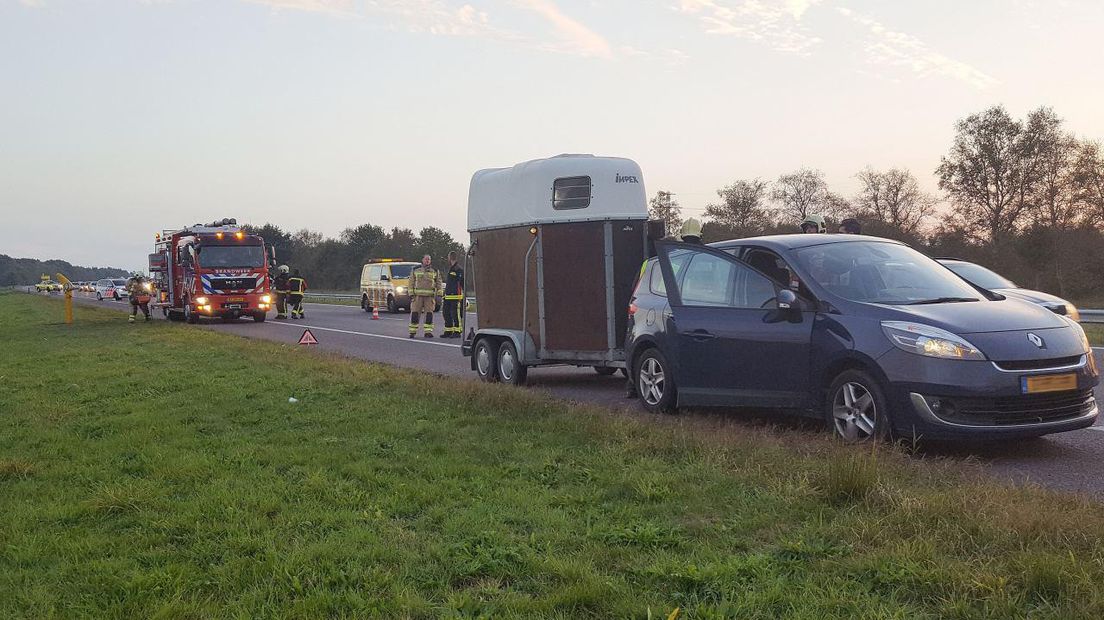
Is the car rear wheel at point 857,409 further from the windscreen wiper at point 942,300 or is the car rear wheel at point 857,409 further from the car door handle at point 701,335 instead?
the car door handle at point 701,335

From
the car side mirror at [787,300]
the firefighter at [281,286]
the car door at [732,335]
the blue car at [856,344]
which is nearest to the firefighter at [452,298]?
the blue car at [856,344]

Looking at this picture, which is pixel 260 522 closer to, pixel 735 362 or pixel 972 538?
pixel 972 538

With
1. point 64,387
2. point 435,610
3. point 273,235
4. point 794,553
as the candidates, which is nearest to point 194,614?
point 435,610

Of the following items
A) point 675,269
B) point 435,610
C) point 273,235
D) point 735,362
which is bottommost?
point 435,610

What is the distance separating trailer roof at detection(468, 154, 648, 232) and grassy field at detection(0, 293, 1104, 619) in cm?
317

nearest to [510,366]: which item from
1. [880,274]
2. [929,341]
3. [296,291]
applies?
[880,274]

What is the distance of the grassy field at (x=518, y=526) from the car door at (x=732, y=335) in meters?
0.33

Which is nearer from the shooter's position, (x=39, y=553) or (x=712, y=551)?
(x=712, y=551)

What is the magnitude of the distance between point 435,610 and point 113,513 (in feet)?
8.24

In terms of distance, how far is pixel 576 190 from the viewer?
10172 millimetres

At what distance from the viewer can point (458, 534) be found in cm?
429

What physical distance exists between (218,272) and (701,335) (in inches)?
899

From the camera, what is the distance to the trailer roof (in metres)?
10.1

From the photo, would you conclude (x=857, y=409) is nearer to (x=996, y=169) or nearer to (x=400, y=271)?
(x=400, y=271)
